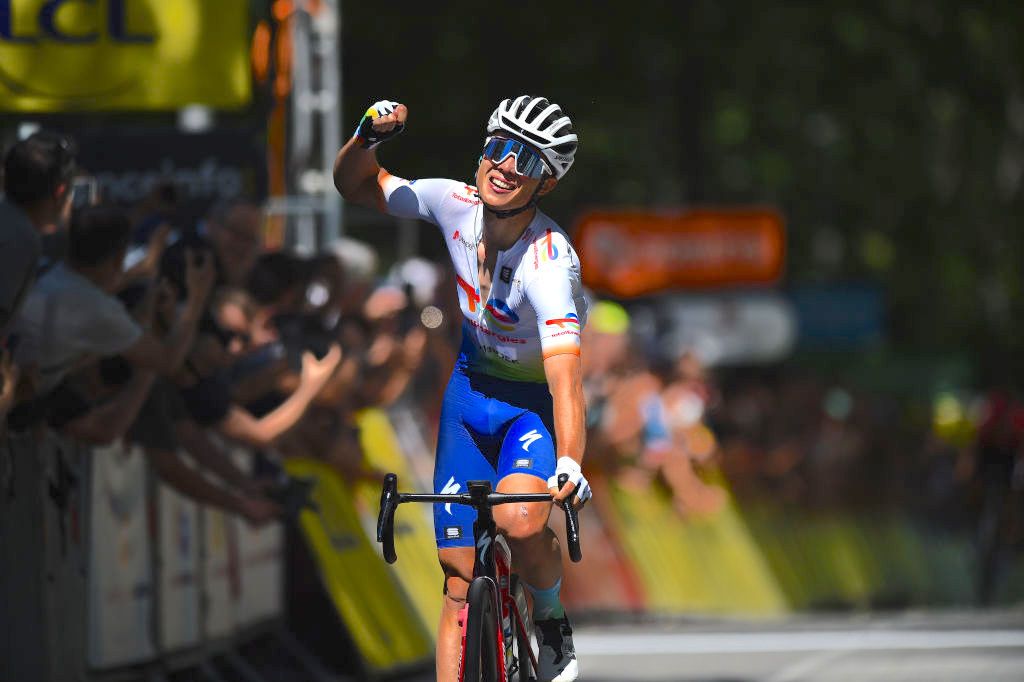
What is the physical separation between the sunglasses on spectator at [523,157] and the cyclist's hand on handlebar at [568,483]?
3.47 ft

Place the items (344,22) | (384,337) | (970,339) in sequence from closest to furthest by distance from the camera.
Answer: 1. (384,337)
2. (344,22)
3. (970,339)

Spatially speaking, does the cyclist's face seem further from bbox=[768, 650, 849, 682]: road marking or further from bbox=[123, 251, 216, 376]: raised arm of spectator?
bbox=[768, 650, 849, 682]: road marking

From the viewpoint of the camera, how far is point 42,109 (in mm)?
11203

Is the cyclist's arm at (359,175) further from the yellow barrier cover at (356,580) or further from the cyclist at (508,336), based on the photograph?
the yellow barrier cover at (356,580)

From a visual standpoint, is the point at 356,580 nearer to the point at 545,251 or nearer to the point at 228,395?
the point at 228,395

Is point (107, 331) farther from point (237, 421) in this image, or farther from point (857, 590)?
point (857, 590)

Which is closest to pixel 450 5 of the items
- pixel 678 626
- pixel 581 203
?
pixel 581 203

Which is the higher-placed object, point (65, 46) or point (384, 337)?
point (65, 46)

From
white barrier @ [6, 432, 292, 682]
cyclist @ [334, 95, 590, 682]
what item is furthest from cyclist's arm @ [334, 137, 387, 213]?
white barrier @ [6, 432, 292, 682]

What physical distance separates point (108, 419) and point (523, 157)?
2.04 metres

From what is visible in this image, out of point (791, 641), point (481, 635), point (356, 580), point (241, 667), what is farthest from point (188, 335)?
point (791, 641)

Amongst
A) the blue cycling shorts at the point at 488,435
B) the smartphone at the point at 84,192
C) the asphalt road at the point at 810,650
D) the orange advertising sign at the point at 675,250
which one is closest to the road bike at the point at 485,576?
the blue cycling shorts at the point at 488,435

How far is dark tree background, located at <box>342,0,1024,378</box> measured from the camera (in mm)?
26875

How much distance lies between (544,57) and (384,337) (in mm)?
15613
